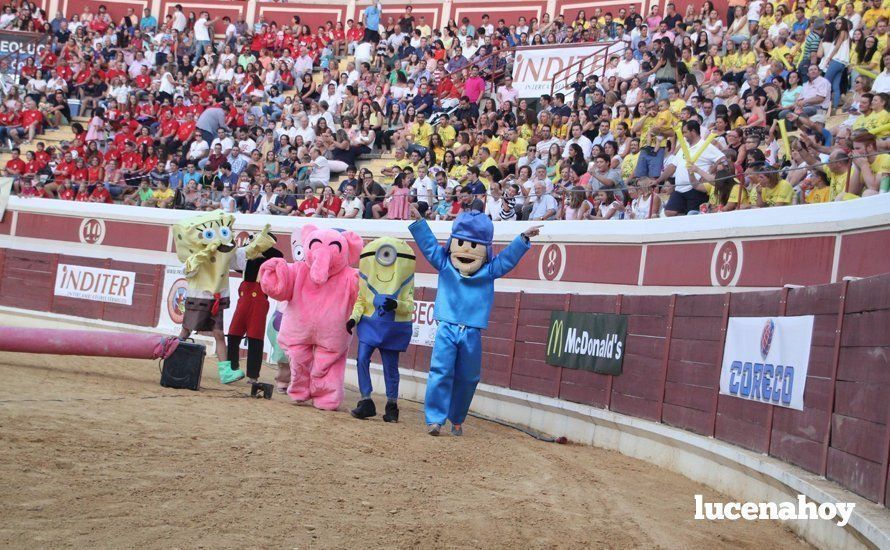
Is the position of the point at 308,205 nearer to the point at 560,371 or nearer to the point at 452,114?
the point at 452,114

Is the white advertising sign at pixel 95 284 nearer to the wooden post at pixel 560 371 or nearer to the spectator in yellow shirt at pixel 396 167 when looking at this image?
the spectator in yellow shirt at pixel 396 167

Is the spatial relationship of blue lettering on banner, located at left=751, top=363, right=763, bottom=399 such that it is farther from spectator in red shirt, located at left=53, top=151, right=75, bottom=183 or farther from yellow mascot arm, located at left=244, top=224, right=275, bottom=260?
spectator in red shirt, located at left=53, top=151, right=75, bottom=183

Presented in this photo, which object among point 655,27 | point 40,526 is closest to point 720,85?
point 655,27

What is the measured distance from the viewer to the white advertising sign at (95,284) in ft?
62.6

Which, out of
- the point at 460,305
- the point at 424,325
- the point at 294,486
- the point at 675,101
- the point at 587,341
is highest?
the point at 675,101

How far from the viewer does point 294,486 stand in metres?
6.87

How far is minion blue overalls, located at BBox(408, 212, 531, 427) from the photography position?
10422 millimetres

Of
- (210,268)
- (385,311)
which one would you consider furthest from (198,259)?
(385,311)

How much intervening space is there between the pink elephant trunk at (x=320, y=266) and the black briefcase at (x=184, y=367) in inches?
58.8

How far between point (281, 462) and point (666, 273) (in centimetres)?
538

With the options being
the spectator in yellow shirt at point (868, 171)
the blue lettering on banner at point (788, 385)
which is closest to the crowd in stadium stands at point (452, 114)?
the spectator in yellow shirt at point (868, 171)

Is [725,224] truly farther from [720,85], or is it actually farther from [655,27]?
[655,27]

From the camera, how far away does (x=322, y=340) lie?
11094 millimetres

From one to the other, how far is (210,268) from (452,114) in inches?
373
